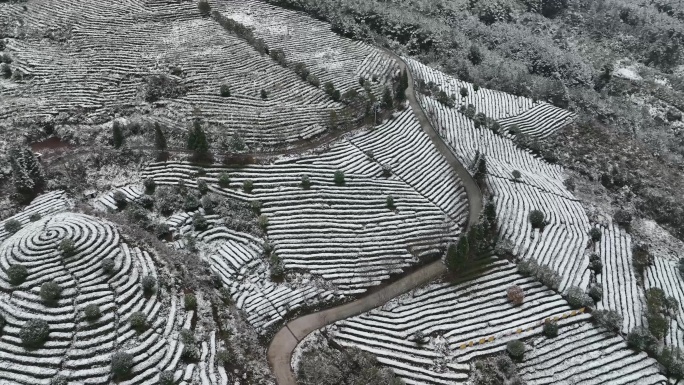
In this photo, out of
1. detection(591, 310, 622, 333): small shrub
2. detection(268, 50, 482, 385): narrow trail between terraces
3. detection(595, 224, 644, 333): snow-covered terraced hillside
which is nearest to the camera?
detection(268, 50, 482, 385): narrow trail between terraces

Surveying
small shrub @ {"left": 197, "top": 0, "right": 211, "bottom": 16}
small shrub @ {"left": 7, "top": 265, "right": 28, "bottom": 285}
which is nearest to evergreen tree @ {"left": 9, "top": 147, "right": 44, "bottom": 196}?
small shrub @ {"left": 7, "top": 265, "right": 28, "bottom": 285}

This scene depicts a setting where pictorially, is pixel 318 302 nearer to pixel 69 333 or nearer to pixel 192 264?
pixel 192 264

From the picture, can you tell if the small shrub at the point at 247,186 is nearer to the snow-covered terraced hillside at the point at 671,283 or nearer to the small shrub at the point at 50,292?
the small shrub at the point at 50,292

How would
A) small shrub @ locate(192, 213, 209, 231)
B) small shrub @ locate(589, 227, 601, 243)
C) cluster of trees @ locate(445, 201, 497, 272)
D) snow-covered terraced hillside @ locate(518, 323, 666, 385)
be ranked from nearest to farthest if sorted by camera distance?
snow-covered terraced hillside @ locate(518, 323, 666, 385)
cluster of trees @ locate(445, 201, 497, 272)
small shrub @ locate(192, 213, 209, 231)
small shrub @ locate(589, 227, 601, 243)

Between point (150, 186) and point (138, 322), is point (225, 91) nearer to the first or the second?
point (150, 186)

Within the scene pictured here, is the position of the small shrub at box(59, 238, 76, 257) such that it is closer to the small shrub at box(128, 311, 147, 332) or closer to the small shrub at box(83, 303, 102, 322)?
the small shrub at box(83, 303, 102, 322)

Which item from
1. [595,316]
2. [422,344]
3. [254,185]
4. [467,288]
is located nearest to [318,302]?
[422,344]
